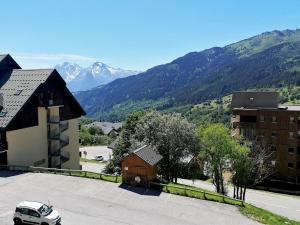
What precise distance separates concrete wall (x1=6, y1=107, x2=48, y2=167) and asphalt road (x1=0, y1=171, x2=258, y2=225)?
5296 mm

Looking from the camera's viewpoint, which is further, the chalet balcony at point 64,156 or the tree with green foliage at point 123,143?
the tree with green foliage at point 123,143

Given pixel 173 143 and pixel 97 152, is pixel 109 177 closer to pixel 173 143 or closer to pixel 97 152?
pixel 173 143

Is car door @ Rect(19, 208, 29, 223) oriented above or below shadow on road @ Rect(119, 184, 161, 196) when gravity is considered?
above

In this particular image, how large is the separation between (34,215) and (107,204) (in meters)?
7.70

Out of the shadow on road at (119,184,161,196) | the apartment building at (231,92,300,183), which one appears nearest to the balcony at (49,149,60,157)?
the shadow on road at (119,184,161,196)

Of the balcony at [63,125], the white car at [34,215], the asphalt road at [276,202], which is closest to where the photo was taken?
the white car at [34,215]

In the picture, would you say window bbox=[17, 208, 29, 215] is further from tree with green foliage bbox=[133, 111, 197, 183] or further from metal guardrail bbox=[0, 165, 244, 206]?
tree with green foliage bbox=[133, 111, 197, 183]

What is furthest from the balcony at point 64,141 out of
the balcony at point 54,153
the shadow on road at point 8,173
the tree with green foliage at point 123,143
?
the shadow on road at point 8,173

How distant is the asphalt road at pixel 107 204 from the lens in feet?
102

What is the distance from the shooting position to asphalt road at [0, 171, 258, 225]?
31.1 meters

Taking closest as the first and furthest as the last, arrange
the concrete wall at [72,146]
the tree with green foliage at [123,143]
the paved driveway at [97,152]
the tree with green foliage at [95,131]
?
the concrete wall at [72,146], the tree with green foliage at [123,143], the paved driveway at [97,152], the tree with green foliage at [95,131]

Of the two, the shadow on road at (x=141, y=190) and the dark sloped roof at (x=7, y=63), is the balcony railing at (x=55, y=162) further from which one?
the shadow on road at (x=141, y=190)

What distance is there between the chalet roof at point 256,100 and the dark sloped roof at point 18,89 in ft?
165

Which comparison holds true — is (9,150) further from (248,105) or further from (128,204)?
(248,105)
